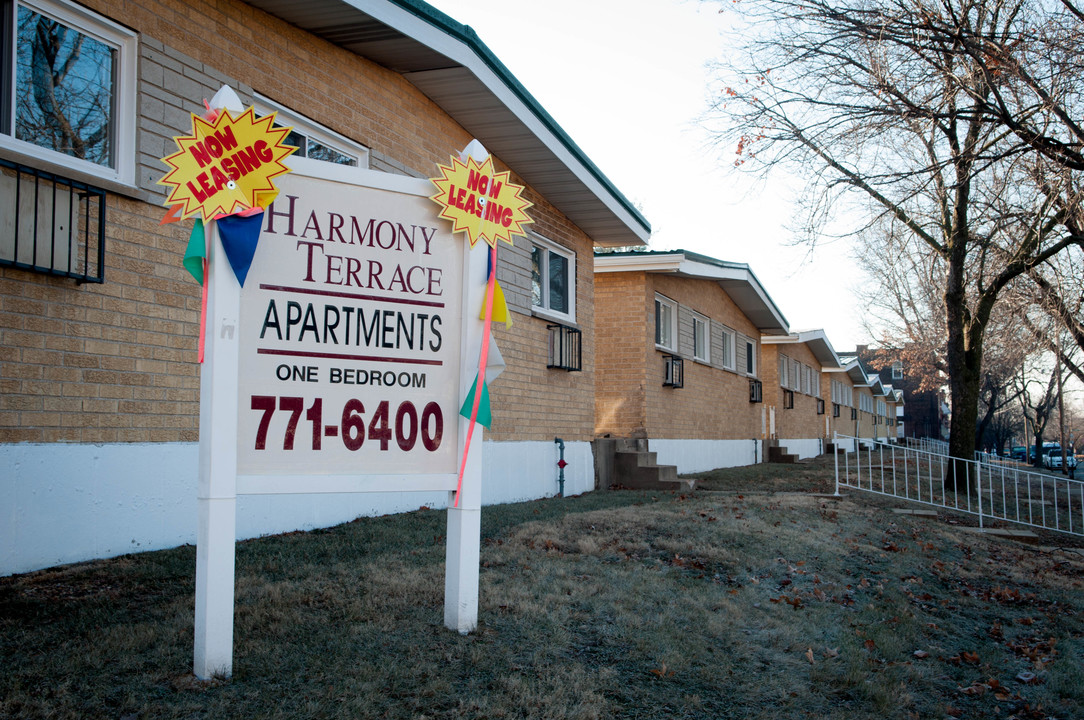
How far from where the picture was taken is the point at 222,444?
3.82m

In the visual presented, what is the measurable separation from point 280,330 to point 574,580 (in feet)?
9.60

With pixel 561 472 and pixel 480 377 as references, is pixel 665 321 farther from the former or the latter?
pixel 480 377

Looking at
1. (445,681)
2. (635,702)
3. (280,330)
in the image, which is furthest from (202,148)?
(635,702)

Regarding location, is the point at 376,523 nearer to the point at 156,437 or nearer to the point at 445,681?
the point at 156,437

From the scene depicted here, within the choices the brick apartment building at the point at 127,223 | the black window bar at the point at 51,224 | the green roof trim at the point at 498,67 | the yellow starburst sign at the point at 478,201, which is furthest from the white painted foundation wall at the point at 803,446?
the black window bar at the point at 51,224

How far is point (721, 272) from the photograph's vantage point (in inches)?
731

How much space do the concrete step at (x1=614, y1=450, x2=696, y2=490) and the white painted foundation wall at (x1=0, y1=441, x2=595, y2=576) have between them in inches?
295

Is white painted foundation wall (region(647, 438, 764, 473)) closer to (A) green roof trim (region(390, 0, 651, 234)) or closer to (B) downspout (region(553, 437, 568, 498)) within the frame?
(B) downspout (region(553, 437, 568, 498))

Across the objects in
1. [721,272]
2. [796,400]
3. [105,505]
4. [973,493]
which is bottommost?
[973,493]

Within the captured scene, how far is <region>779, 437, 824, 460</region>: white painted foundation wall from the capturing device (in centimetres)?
2957

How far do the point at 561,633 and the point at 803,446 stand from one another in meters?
29.7

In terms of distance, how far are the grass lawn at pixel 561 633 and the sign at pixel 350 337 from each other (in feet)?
3.18

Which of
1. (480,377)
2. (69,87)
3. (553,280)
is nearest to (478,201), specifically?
(480,377)

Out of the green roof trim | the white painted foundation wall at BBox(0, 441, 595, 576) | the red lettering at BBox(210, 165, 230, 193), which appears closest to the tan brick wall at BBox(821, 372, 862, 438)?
the green roof trim
